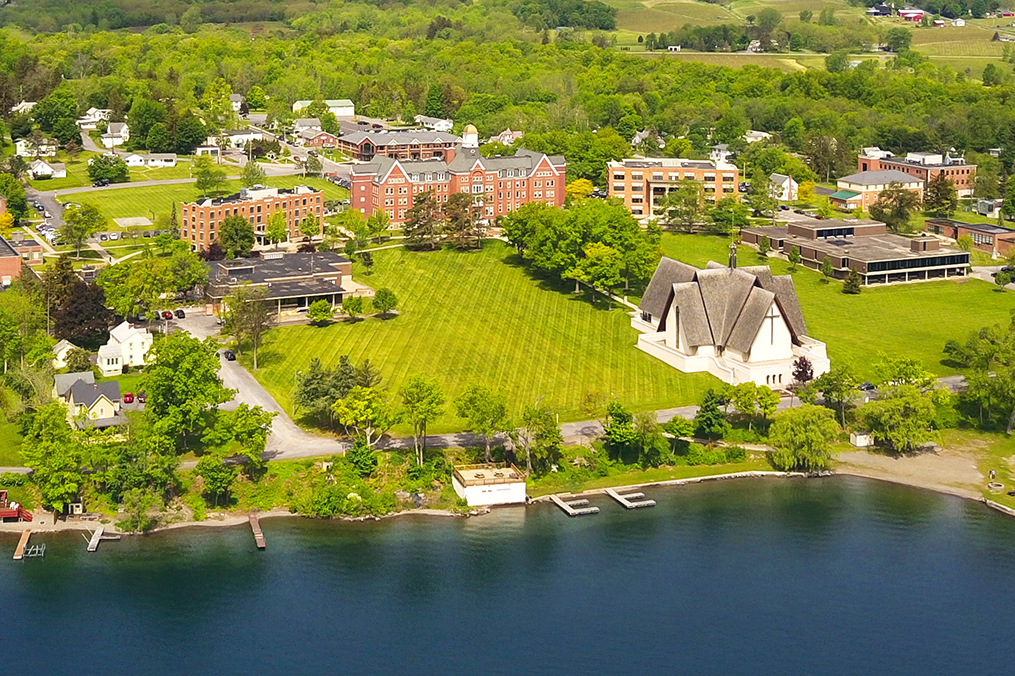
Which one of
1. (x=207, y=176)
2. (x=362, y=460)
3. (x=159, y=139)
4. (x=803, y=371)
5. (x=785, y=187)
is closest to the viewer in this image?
(x=362, y=460)

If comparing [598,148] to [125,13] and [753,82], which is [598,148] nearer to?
[753,82]

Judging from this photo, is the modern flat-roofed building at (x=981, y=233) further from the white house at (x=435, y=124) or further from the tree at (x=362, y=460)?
A: the tree at (x=362, y=460)

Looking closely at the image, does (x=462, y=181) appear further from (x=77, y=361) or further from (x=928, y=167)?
(x=928, y=167)

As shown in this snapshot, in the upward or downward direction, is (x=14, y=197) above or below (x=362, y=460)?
above

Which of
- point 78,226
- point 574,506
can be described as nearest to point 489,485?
point 574,506

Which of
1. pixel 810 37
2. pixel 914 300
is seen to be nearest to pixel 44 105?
pixel 914 300

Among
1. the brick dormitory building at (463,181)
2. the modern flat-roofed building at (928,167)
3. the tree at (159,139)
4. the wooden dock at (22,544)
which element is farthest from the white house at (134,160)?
the wooden dock at (22,544)

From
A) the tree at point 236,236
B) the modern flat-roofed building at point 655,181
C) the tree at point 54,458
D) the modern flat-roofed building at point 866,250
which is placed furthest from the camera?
the modern flat-roofed building at point 655,181
